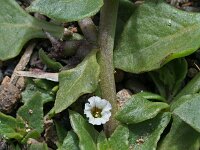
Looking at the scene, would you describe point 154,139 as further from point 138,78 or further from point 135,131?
point 138,78

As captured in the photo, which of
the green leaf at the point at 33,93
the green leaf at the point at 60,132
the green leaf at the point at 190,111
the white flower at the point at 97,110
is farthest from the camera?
the green leaf at the point at 33,93

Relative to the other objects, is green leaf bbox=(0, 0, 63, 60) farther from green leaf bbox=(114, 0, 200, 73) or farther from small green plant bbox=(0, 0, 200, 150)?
green leaf bbox=(114, 0, 200, 73)

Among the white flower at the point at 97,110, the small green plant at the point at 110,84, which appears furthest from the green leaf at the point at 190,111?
the white flower at the point at 97,110

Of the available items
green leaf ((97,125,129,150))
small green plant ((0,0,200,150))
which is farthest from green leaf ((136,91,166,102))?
green leaf ((97,125,129,150))

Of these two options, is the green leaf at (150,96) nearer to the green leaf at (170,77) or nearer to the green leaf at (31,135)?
the green leaf at (170,77)

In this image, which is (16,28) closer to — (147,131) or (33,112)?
(33,112)

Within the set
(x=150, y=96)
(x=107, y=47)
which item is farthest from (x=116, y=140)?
(x=107, y=47)
